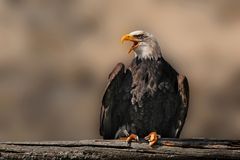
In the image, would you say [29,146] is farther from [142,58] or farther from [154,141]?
[142,58]

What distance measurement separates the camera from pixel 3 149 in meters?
4.41

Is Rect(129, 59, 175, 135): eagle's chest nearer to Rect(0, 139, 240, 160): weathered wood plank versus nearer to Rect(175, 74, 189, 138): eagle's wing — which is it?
Rect(175, 74, 189, 138): eagle's wing

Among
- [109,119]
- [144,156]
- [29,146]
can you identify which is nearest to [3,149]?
[29,146]

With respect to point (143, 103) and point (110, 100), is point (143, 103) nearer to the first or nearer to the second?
point (143, 103)

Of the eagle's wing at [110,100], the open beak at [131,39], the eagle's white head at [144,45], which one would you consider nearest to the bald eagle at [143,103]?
the eagle's wing at [110,100]

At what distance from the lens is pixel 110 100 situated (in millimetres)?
6438

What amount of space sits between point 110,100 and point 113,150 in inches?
79.5

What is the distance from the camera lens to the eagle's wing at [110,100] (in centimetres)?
639

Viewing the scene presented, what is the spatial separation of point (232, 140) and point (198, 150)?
0.80 ft

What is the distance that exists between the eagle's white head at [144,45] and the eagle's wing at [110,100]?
476 mm

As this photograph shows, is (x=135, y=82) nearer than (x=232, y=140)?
No

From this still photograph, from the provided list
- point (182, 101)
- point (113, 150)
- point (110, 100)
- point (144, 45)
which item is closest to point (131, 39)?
point (144, 45)

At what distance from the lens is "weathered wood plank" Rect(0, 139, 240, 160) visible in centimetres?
439

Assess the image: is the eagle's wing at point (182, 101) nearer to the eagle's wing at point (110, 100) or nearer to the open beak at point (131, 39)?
the eagle's wing at point (110, 100)
